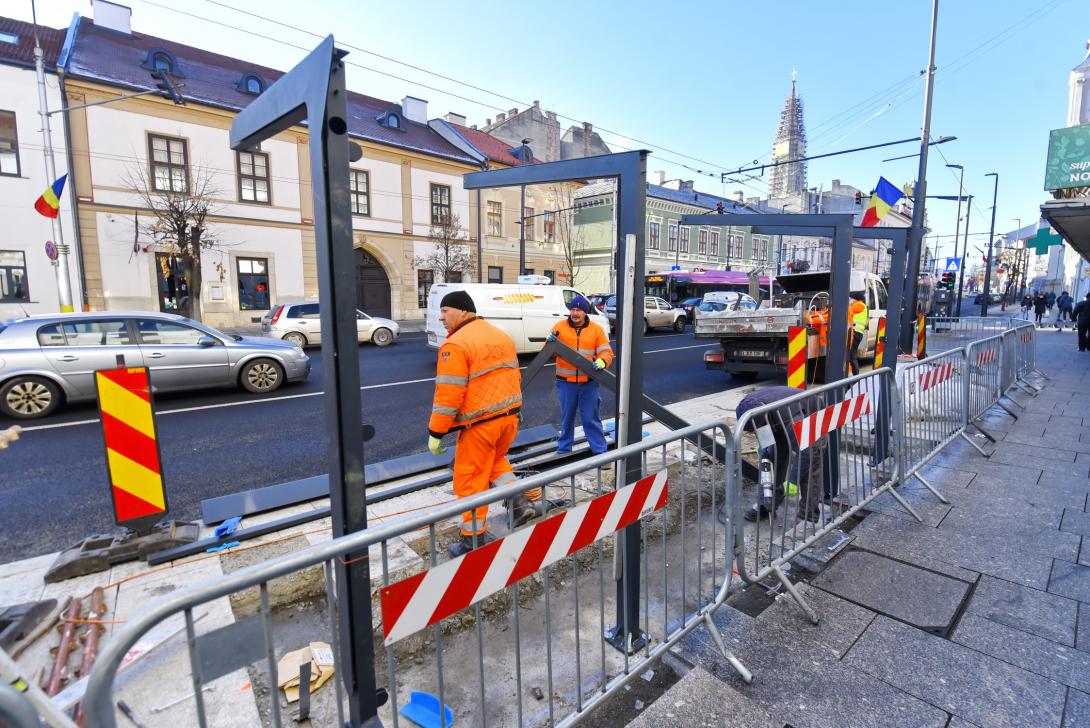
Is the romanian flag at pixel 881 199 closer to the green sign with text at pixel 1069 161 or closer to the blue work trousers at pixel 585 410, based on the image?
the green sign with text at pixel 1069 161

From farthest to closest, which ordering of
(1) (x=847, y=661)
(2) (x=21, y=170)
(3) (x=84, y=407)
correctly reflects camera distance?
1. (2) (x=21, y=170)
2. (3) (x=84, y=407)
3. (1) (x=847, y=661)

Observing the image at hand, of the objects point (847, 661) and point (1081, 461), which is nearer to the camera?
point (847, 661)

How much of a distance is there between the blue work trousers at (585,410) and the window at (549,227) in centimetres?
2969

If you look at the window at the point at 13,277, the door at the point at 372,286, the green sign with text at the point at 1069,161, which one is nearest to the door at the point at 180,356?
the green sign with text at the point at 1069,161

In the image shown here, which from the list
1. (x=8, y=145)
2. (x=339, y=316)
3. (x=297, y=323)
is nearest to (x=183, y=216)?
(x=8, y=145)

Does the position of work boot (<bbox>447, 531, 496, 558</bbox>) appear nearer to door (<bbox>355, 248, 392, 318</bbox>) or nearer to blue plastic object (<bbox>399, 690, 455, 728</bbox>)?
blue plastic object (<bbox>399, 690, 455, 728</bbox>)

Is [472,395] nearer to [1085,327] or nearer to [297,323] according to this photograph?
[297,323]

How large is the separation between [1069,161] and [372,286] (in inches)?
1002

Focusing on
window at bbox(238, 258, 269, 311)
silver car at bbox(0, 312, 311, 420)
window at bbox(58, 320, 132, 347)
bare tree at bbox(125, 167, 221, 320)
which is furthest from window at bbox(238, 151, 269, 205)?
window at bbox(58, 320, 132, 347)

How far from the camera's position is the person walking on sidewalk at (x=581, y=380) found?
5.75 m

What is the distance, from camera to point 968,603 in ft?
10.4

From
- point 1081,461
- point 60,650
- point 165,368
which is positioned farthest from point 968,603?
point 165,368

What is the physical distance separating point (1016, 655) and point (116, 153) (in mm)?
26616

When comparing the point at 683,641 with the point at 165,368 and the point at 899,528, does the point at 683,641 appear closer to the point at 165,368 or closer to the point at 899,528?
the point at 899,528
